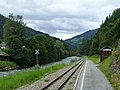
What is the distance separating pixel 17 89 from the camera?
20375 millimetres

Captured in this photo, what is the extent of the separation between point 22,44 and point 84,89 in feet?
258

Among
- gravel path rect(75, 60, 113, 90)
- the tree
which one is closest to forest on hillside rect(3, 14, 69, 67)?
the tree

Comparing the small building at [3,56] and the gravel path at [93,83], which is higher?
the small building at [3,56]

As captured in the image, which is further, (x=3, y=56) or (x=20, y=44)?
(x=20, y=44)

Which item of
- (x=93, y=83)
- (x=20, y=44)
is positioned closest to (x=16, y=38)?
(x=20, y=44)

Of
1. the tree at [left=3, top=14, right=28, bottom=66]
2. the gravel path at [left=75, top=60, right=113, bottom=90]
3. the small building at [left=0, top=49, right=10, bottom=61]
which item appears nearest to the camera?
the gravel path at [left=75, top=60, right=113, bottom=90]

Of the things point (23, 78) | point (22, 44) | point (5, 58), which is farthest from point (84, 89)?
point (22, 44)

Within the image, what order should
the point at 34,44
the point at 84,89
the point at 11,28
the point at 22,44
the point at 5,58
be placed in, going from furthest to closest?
the point at 34,44, the point at 11,28, the point at 22,44, the point at 5,58, the point at 84,89

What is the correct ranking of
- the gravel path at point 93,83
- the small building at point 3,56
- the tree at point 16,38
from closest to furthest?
the gravel path at point 93,83
the small building at point 3,56
the tree at point 16,38

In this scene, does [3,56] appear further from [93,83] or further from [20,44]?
[93,83]

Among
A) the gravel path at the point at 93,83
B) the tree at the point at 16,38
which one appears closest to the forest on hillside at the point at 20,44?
the tree at the point at 16,38

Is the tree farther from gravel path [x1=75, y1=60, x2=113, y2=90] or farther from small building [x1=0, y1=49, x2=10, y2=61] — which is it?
gravel path [x1=75, y1=60, x2=113, y2=90]

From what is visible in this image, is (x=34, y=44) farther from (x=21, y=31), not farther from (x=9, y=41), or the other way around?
(x=9, y=41)

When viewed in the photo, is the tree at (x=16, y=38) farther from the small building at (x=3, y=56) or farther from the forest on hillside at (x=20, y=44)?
the small building at (x=3, y=56)
